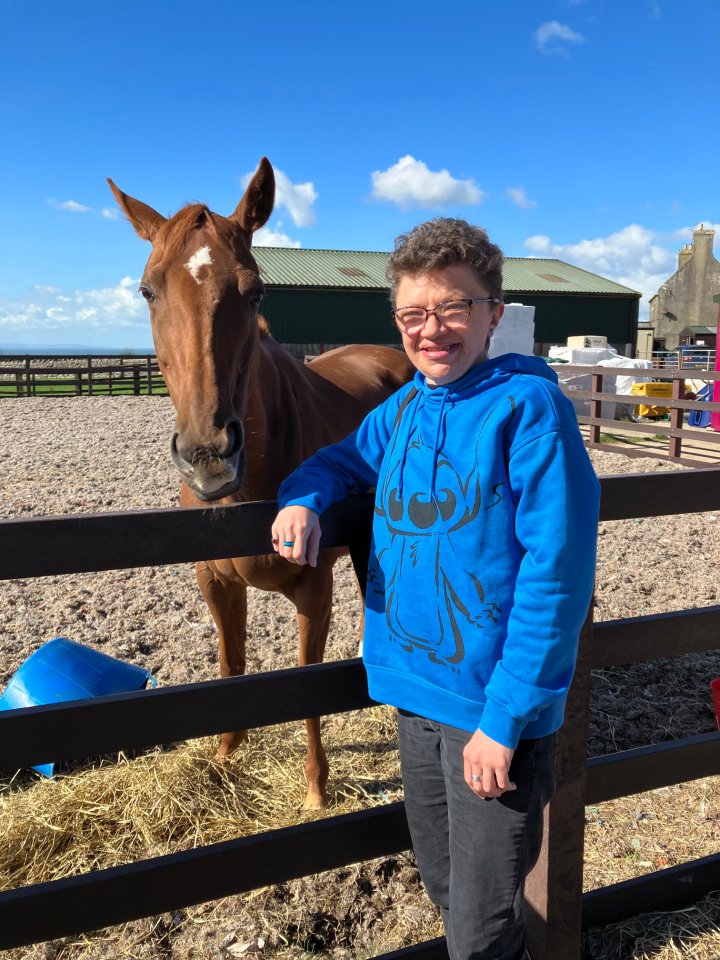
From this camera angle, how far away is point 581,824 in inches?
80.9

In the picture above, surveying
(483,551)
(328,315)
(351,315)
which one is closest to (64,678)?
(483,551)

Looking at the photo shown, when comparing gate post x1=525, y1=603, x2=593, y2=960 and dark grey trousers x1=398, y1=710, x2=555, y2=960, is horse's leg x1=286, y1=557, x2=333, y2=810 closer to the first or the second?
gate post x1=525, y1=603, x2=593, y2=960

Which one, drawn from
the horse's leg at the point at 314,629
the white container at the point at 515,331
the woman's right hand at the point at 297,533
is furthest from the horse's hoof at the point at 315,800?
the white container at the point at 515,331

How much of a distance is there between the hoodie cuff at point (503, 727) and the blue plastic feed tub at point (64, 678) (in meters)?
2.55

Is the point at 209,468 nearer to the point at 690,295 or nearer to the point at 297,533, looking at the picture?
the point at 297,533

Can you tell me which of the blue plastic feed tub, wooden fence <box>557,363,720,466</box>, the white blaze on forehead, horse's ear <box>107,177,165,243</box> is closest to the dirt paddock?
Answer: the blue plastic feed tub

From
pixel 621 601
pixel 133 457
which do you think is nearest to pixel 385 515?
pixel 621 601

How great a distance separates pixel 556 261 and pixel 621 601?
36.1 metres

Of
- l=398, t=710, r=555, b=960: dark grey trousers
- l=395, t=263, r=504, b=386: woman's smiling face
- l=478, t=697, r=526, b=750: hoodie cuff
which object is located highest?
l=395, t=263, r=504, b=386: woman's smiling face

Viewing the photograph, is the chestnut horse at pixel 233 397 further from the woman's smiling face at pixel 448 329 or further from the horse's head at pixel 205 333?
the woman's smiling face at pixel 448 329

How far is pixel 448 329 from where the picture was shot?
1568 millimetres

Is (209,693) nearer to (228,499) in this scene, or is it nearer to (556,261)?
(228,499)

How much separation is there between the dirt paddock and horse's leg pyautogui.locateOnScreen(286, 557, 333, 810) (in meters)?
0.11

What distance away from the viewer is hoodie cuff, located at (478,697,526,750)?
4.55 feet
